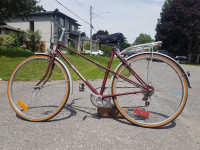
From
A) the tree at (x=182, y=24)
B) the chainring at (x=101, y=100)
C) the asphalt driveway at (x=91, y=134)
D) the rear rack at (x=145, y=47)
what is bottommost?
the asphalt driveway at (x=91, y=134)

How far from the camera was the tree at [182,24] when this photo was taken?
1136 inches

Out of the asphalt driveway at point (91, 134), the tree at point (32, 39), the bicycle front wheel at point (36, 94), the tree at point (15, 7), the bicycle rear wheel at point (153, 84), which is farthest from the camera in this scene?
the tree at point (32, 39)

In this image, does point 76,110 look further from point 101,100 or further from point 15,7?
point 15,7

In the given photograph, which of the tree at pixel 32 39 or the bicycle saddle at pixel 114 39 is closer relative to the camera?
the bicycle saddle at pixel 114 39

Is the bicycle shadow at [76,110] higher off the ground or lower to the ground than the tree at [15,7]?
lower

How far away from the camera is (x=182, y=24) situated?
101 ft

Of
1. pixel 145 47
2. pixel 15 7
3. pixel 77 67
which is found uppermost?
pixel 15 7

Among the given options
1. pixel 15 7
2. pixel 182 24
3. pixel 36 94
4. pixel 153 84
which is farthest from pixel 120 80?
pixel 182 24

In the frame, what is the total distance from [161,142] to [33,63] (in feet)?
7.65

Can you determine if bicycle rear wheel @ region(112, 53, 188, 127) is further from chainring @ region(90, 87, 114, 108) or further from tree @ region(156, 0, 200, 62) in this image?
tree @ region(156, 0, 200, 62)

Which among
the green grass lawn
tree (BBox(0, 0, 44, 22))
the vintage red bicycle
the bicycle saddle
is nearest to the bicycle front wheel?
the vintage red bicycle

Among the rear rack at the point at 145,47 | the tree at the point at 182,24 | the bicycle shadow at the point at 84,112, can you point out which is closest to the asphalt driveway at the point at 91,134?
the bicycle shadow at the point at 84,112

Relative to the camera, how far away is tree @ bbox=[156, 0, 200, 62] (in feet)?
94.6

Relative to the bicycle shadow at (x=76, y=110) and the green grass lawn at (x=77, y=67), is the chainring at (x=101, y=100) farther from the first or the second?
the green grass lawn at (x=77, y=67)
